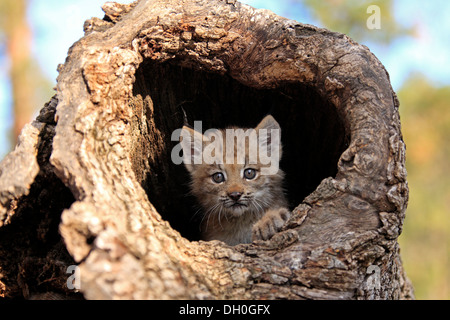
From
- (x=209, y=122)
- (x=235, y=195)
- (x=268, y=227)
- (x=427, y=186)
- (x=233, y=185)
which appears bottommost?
(x=268, y=227)

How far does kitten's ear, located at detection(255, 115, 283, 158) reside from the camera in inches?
179

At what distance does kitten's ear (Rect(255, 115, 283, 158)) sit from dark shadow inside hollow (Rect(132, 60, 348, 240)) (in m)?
0.32

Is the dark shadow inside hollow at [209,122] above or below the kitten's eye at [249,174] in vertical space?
above

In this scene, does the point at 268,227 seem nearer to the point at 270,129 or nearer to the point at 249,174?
the point at 249,174

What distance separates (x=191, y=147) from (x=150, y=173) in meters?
0.63

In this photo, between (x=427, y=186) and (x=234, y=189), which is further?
(x=427, y=186)

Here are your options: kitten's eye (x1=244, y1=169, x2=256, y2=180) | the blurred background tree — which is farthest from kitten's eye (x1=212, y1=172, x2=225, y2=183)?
the blurred background tree

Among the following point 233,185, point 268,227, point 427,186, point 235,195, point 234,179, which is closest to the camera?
point 268,227

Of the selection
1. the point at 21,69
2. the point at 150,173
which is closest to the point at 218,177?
the point at 150,173

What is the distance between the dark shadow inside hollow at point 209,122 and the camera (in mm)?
4168

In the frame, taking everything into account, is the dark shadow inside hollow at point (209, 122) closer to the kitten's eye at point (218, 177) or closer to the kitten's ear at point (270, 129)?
the kitten's ear at point (270, 129)

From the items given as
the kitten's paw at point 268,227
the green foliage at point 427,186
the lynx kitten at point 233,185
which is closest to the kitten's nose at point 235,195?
the lynx kitten at point 233,185

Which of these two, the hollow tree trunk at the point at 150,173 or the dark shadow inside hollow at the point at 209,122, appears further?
the dark shadow inside hollow at the point at 209,122

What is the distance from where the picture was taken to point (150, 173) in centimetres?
447
